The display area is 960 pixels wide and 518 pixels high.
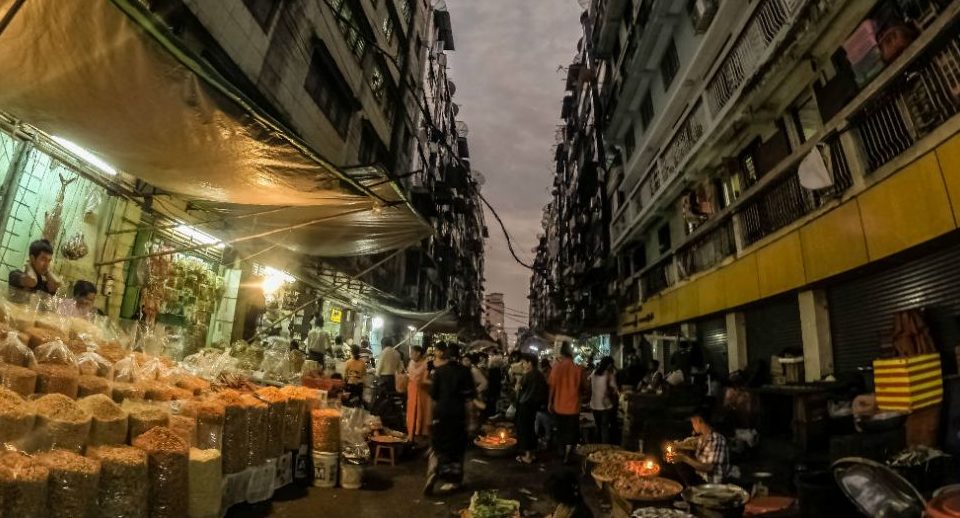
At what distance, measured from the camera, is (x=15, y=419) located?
3.34 meters

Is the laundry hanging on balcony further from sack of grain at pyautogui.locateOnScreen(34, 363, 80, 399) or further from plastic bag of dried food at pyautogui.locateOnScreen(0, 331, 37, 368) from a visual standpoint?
plastic bag of dried food at pyautogui.locateOnScreen(0, 331, 37, 368)

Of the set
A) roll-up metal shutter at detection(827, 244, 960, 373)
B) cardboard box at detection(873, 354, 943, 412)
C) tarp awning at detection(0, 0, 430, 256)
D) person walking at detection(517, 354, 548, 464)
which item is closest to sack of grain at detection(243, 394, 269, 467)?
A: tarp awning at detection(0, 0, 430, 256)

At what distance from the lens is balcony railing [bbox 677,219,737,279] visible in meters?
13.9

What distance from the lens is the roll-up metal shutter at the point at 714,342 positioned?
48.1ft

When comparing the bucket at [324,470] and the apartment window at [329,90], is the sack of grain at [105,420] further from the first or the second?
the apartment window at [329,90]

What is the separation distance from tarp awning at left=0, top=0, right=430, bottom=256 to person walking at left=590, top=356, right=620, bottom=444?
7573 mm

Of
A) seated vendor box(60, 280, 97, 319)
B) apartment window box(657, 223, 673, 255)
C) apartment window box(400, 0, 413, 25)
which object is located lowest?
seated vendor box(60, 280, 97, 319)

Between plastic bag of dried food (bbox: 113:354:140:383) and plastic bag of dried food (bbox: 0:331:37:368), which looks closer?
plastic bag of dried food (bbox: 0:331:37:368)

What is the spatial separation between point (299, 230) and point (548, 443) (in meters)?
8.11

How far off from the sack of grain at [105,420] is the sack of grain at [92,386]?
281 mm

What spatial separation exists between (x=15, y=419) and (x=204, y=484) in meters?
1.84

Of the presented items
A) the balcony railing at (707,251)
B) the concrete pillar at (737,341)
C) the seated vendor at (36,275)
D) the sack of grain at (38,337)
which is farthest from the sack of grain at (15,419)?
the balcony railing at (707,251)

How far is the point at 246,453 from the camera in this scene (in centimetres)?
585

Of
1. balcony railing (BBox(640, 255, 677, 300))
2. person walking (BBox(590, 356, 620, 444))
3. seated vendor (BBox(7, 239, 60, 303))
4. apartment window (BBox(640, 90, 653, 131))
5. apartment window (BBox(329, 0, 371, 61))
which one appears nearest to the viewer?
seated vendor (BBox(7, 239, 60, 303))
